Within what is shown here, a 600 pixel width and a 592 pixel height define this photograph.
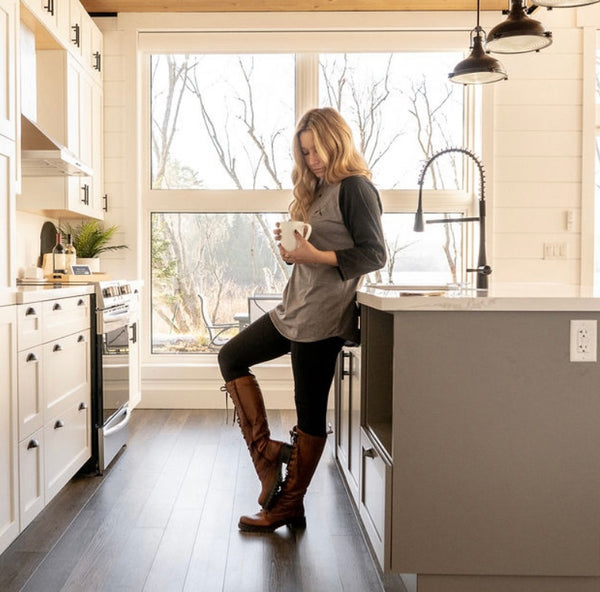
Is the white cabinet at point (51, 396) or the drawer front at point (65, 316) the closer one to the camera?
the white cabinet at point (51, 396)

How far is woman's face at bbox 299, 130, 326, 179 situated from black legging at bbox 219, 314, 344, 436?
0.54m

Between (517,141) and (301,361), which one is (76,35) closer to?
(301,361)

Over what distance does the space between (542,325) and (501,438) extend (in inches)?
11.6

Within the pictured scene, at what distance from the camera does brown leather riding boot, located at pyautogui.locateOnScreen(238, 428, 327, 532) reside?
7.25 feet

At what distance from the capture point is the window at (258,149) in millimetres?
4465

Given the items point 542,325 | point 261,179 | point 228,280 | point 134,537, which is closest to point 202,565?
point 134,537

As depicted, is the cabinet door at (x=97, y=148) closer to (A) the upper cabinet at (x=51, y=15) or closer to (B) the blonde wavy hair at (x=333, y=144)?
(A) the upper cabinet at (x=51, y=15)

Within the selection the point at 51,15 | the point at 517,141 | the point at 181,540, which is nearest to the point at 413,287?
the point at 181,540

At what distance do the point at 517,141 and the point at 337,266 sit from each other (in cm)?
275

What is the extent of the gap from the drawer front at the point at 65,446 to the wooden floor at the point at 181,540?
0.31 ft

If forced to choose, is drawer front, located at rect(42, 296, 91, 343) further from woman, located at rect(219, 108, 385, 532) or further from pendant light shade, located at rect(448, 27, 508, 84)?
pendant light shade, located at rect(448, 27, 508, 84)

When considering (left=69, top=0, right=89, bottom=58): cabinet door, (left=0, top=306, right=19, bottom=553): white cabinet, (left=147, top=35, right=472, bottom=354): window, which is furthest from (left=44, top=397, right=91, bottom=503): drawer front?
(left=69, top=0, right=89, bottom=58): cabinet door

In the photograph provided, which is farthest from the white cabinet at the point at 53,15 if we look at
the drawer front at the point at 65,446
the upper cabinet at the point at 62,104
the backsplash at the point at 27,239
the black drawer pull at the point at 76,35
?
the drawer front at the point at 65,446

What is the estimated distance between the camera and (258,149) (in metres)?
4.49
